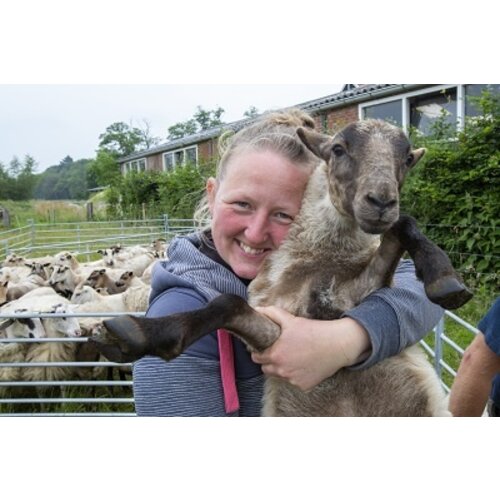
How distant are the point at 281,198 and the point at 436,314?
593 millimetres

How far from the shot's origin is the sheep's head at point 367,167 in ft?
4.37

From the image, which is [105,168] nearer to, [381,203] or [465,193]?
[465,193]

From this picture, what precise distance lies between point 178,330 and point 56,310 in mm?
3543

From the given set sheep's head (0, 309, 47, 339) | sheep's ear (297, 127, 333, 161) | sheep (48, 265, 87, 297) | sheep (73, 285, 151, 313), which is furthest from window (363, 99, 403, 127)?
sheep's ear (297, 127, 333, 161)

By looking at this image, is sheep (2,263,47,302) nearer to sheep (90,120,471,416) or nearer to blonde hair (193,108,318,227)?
blonde hair (193,108,318,227)

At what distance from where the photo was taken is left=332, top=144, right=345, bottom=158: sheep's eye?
1511 millimetres

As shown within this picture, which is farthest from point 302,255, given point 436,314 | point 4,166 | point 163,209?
point 163,209

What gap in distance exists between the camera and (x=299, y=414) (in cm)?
156

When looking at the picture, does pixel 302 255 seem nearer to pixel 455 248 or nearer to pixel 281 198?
pixel 281 198

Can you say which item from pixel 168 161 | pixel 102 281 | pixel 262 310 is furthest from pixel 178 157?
Answer: pixel 262 310

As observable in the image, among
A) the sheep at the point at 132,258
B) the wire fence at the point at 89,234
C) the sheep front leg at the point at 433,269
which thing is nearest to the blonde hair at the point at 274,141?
the sheep front leg at the point at 433,269

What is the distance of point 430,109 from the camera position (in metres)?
6.52

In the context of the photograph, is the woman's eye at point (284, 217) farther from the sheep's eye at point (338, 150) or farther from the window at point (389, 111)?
the window at point (389, 111)

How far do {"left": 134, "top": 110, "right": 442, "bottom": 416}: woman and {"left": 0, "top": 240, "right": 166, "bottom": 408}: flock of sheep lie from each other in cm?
125
